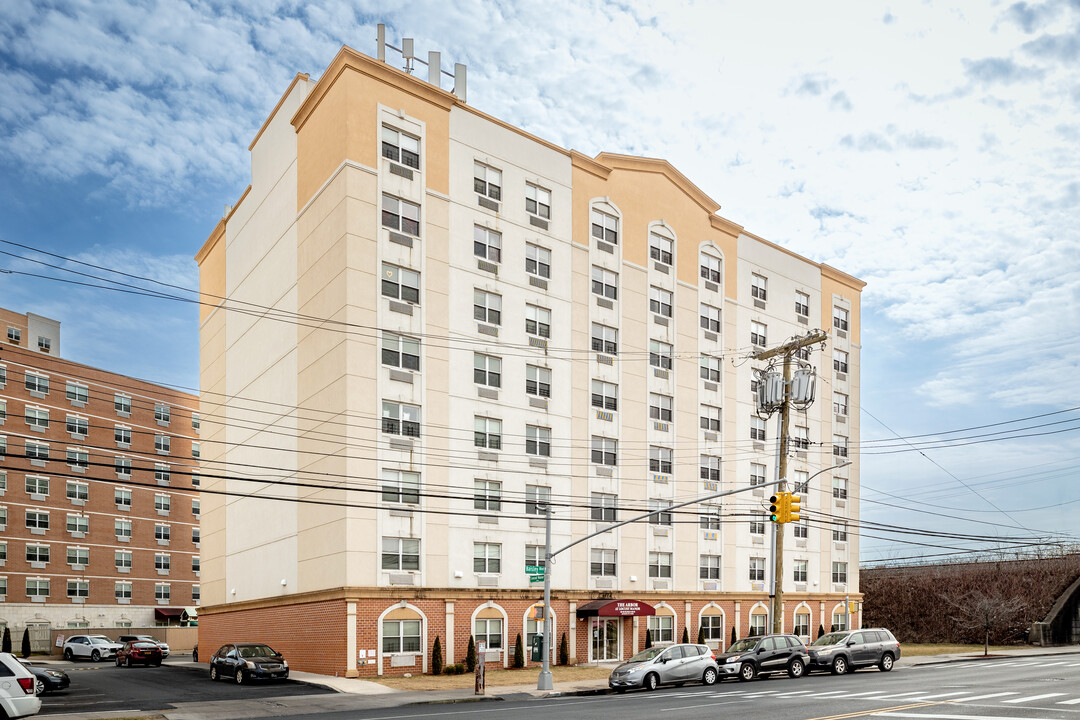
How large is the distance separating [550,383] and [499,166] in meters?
11.2

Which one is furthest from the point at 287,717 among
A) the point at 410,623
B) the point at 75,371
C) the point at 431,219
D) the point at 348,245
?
the point at 75,371

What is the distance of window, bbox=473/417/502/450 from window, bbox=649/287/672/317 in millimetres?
13102

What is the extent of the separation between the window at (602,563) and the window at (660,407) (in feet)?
26.9

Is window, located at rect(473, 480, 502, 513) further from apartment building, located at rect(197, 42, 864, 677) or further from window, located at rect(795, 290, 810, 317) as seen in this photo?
window, located at rect(795, 290, 810, 317)

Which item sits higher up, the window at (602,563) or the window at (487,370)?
the window at (487,370)

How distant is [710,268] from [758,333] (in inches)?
228

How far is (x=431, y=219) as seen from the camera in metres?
43.5

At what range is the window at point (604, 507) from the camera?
48.3 metres

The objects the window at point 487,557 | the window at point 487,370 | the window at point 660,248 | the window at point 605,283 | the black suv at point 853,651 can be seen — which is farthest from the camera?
the window at point 660,248

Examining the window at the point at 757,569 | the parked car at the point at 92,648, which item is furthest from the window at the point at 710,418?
the parked car at the point at 92,648

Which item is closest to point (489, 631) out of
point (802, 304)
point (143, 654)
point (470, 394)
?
point (470, 394)

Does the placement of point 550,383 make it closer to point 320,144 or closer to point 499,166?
point 499,166

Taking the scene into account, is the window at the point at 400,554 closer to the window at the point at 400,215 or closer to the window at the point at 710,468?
the window at the point at 400,215

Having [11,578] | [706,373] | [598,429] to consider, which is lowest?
[11,578]
